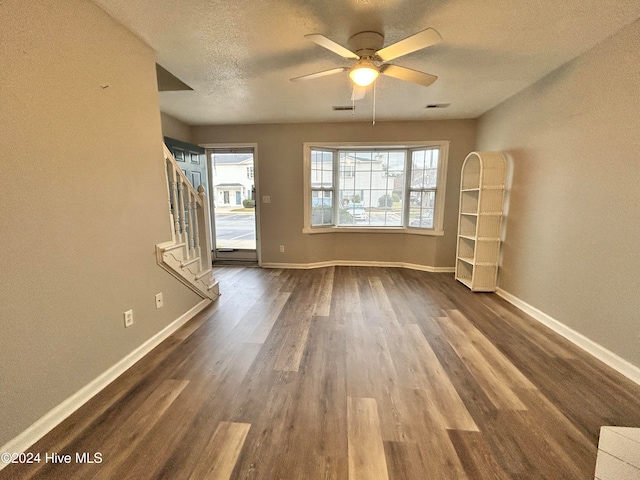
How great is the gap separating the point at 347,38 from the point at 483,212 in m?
2.54

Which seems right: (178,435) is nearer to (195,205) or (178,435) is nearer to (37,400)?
(37,400)

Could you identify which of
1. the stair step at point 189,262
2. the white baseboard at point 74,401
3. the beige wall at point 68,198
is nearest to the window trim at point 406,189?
the stair step at point 189,262

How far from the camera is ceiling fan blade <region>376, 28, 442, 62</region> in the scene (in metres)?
1.52

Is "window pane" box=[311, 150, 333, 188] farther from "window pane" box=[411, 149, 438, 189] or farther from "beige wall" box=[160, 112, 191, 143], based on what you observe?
"beige wall" box=[160, 112, 191, 143]

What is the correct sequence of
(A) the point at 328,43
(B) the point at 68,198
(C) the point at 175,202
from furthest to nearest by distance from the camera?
(C) the point at 175,202 → (A) the point at 328,43 → (B) the point at 68,198

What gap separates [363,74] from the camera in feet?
6.43

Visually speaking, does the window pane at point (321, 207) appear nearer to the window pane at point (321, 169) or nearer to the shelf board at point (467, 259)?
the window pane at point (321, 169)

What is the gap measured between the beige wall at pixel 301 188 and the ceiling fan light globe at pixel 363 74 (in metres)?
2.30

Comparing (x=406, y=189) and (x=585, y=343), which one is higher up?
(x=406, y=189)

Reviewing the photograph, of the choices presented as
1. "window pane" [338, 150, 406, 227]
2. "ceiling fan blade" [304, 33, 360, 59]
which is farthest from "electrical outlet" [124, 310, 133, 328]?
"window pane" [338, 150, 406, 227]

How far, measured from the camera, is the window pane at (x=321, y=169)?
4430mm

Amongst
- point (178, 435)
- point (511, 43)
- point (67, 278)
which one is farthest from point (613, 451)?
point (67, 278)

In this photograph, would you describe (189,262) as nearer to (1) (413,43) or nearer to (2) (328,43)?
(2) (328,43)

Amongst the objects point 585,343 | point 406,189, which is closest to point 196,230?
point 406,189
